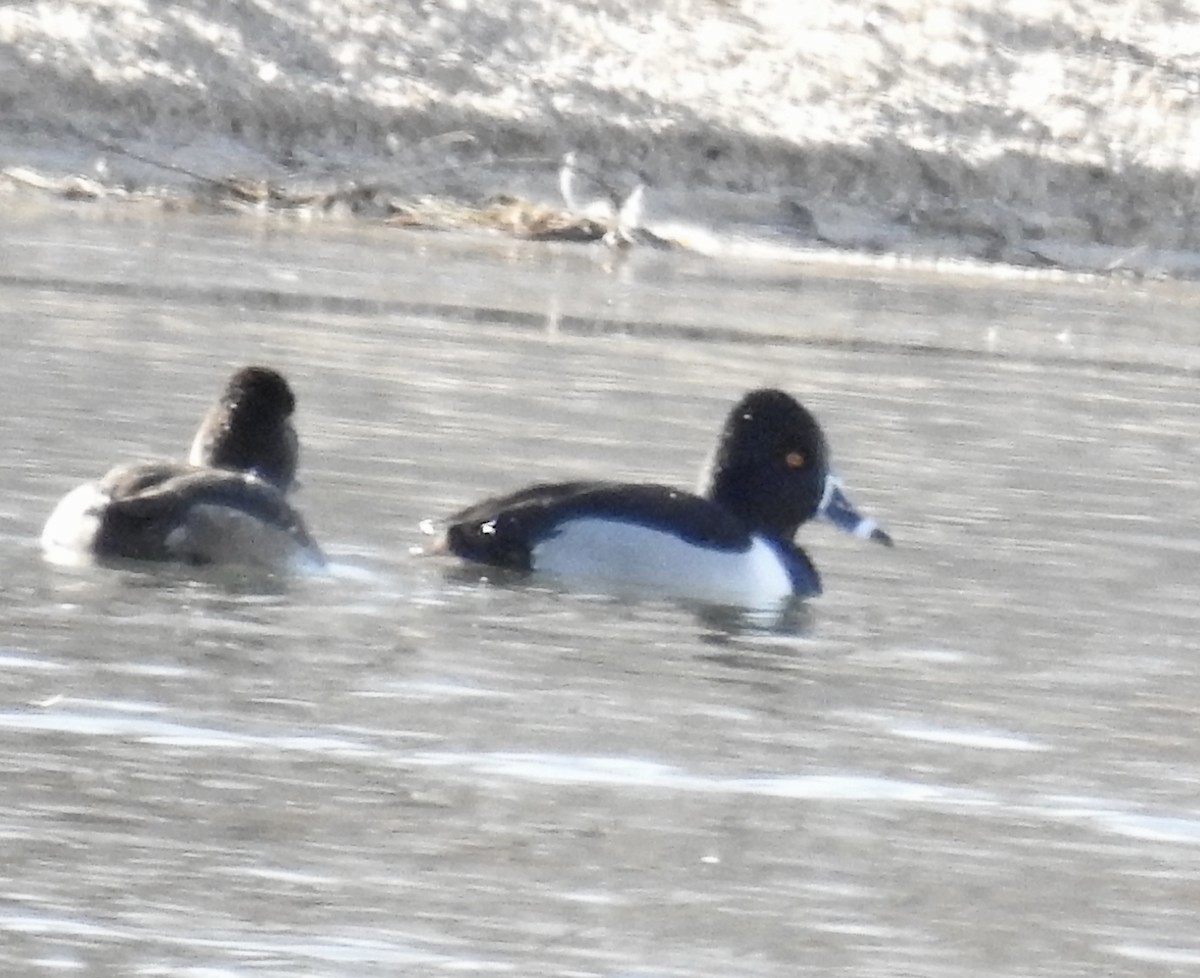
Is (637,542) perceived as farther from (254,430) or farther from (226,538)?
(254,430)

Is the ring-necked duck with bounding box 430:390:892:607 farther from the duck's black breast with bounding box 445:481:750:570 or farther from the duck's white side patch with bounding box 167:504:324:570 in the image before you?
the duck's white side patch with bounding box 167:504:324:570

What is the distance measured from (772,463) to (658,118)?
13.3 metres

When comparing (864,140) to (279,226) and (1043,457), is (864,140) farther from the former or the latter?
(1043,457)

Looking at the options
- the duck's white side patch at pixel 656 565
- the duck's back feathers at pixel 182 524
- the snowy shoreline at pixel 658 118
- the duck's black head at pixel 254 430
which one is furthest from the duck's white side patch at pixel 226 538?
the snowy shoreline at pixel 658 118

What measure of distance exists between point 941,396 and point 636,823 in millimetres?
9654

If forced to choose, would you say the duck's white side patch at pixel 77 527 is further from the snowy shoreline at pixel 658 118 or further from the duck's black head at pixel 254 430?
the snowy shoreline at pixel 658 118

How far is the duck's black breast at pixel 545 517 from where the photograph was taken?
11383 millimetres

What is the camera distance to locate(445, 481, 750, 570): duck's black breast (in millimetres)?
11383

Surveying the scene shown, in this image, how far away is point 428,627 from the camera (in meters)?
10.3

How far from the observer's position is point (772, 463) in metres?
12.3

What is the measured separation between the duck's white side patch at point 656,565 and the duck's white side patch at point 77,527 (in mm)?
1258

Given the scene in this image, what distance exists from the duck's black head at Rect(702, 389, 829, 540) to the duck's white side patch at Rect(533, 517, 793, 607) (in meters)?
0.66

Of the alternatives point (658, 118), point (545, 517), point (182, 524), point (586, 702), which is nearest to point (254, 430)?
point (545, 517)

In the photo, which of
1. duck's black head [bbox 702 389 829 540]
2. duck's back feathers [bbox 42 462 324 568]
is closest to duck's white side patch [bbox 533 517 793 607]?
duck's black head [bbox 702 389 829 540]
